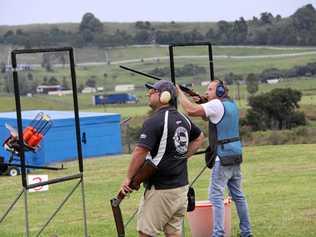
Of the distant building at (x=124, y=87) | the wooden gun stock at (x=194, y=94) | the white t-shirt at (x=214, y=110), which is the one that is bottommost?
the distant building at (x=124, y=87)

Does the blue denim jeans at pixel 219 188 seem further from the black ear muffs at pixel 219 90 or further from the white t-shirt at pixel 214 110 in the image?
the black ear muffs at pixel 219 90

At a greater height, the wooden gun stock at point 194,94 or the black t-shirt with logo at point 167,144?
the wooden gun stock at point 194,94

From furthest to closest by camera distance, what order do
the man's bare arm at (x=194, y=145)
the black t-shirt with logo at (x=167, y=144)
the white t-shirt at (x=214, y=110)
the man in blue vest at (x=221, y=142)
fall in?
the man in blue vest at (x=221, y=142) < the white t-shirt at (x=214, y=110) < the man's bare arm at (x=194, y=145) < the black t-shirt with logo at (x=167, y=144)

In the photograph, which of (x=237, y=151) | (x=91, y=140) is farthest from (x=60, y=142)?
(x=237, y=151)

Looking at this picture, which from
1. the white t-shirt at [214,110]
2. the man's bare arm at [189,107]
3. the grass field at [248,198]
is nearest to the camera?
the man's bare arm at [189,107]

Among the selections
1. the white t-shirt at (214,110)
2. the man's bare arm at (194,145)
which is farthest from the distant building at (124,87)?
the man's bare arm at (194,145)

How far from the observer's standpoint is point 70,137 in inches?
1017

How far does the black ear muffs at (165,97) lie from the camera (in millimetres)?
7043

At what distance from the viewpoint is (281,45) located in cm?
7225

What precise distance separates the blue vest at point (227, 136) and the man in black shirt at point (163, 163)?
151 cm

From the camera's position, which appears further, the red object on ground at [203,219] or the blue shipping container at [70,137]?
the blue shipping container at [70,137]

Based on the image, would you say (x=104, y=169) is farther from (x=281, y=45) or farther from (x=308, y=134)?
(x=281, y=45)

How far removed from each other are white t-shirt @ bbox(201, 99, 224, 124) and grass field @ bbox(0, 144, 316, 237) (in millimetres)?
1897

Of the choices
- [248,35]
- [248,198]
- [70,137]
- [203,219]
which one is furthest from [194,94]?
[248,35]
